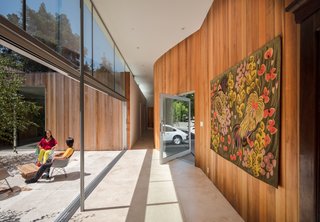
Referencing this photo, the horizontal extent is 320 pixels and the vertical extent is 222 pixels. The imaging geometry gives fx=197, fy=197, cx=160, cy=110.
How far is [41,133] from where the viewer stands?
7359 mm

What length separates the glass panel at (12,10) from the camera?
1464 mm

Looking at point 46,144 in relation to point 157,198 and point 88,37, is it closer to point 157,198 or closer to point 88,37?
point 88,37

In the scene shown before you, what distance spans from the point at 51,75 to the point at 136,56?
310cm

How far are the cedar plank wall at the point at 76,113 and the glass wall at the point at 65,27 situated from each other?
2.48m

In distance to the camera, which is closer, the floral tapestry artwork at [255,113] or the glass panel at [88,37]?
the floral tapestry artwork at [255,113]

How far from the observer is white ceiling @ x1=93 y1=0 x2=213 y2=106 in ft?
11.9

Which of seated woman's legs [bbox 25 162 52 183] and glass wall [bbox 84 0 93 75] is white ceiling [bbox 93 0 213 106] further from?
seated woman's legs [bbox 25 162 52 183]

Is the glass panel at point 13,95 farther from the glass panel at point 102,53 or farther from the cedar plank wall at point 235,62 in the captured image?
the cedar plank wall at point 235,62

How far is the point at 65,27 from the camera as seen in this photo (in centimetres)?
259

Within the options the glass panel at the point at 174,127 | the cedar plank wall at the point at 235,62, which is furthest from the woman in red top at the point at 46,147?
the cedar plank wall at the point at 235,62

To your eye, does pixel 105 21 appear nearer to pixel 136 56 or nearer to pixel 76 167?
pixel 136 56

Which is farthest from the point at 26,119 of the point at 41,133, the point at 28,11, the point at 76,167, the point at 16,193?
the point at 28,11

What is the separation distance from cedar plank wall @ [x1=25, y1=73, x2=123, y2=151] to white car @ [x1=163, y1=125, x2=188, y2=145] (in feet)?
7.52

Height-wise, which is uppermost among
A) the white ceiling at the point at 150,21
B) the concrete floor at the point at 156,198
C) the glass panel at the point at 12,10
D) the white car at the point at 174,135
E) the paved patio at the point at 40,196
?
the white ceiling at the point at 150,21
